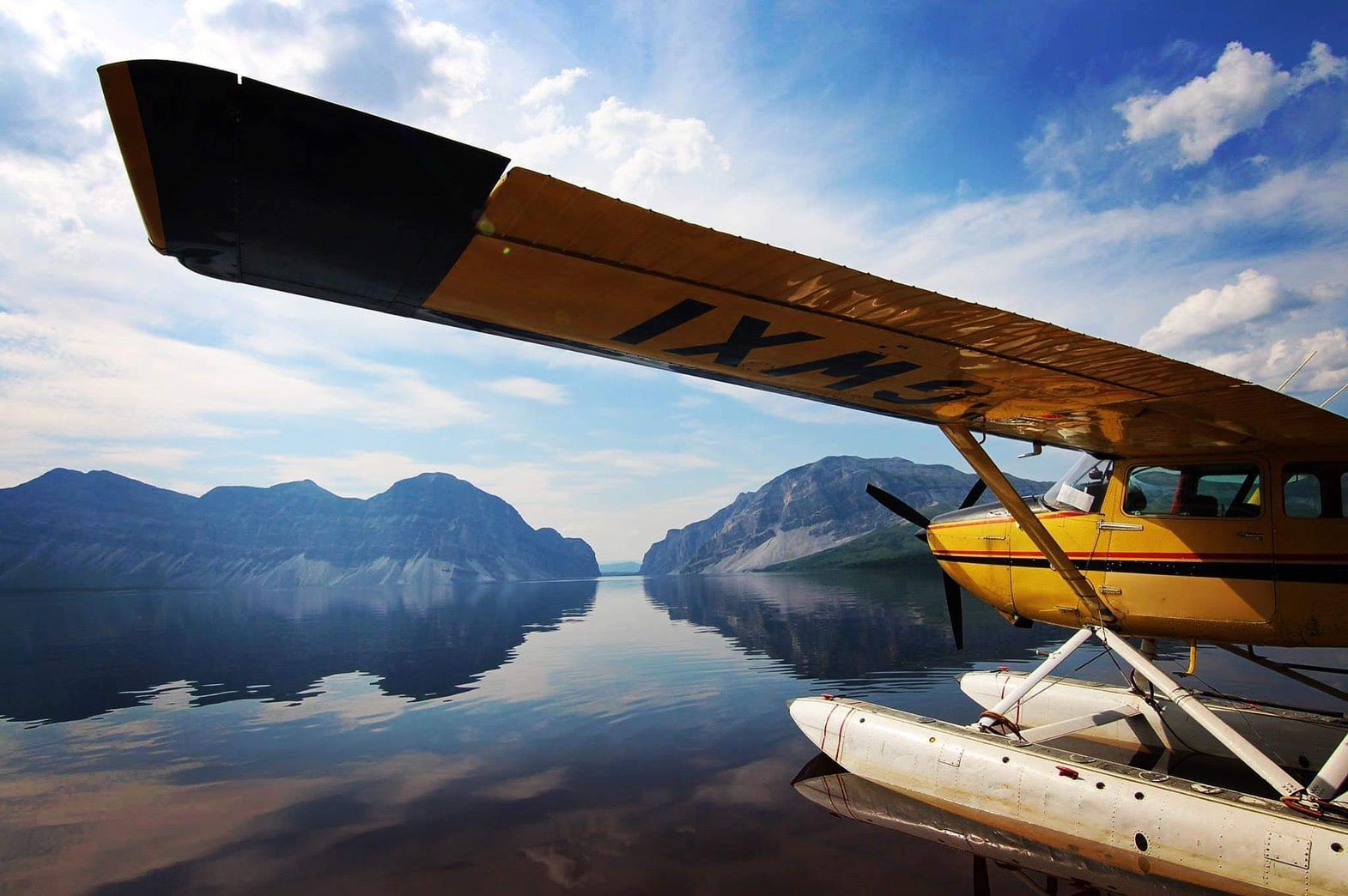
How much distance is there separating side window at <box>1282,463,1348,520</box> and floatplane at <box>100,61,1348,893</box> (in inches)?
0.8

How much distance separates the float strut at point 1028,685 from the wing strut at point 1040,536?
0.91 ft

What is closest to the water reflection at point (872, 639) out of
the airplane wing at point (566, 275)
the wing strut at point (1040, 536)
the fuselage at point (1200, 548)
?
the fuselage at point (1200, 548)

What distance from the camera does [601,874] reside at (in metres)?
5.13

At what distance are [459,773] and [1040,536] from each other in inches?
286

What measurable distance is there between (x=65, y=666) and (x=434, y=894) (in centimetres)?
2287

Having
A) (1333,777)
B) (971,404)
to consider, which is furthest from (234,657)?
(1333,777)

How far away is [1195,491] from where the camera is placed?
6.49 metres

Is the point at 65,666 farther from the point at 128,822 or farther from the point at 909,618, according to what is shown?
the point at 909,618

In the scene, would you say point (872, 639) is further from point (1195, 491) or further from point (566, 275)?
point (566, 275)

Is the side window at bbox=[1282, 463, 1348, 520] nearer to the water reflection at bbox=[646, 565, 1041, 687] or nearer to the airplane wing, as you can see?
the airplane wing

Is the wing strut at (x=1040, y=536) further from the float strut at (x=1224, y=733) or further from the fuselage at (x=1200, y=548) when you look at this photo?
the float strut at (x=1224, y=733)

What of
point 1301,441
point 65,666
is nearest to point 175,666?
point 65,666

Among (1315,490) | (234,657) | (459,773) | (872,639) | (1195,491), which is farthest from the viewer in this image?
(234,657)

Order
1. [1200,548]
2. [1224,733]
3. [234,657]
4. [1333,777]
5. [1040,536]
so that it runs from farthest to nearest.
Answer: [234,657] < [1040,536] < [1200,548] < [1224,733] < [1333,777]
